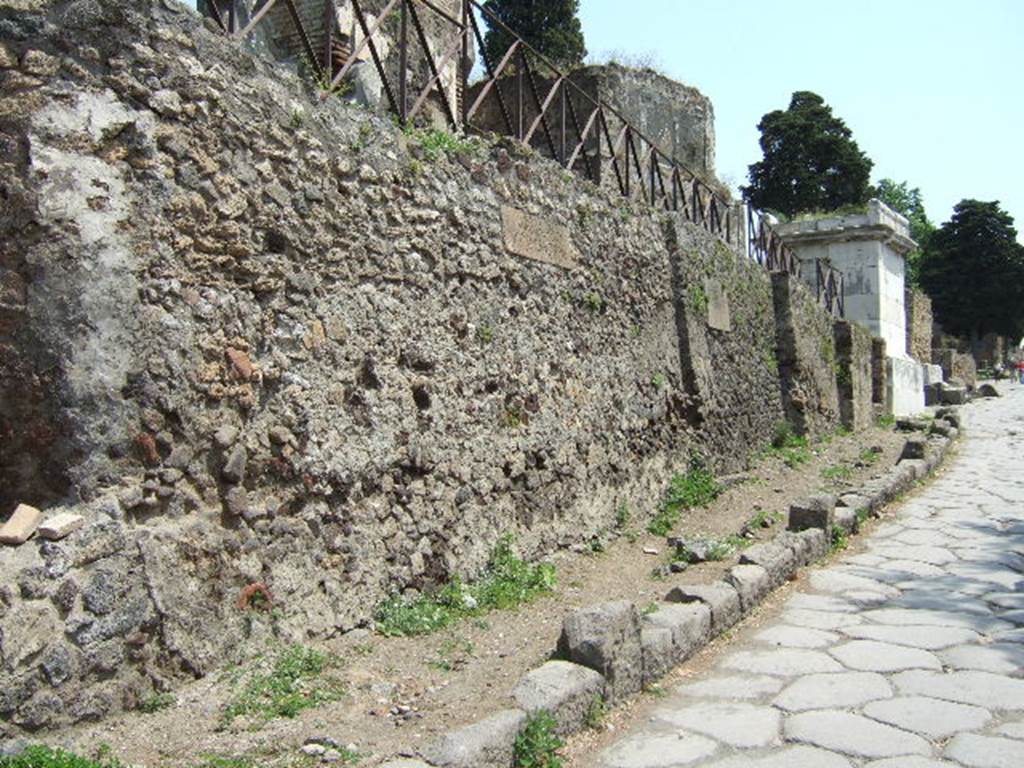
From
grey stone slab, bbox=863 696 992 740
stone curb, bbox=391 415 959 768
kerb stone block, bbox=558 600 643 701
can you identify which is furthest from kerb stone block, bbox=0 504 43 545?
grey stone slab, bbox=863 696 992 740

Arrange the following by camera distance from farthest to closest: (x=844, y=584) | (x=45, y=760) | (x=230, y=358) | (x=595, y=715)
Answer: (x=844, y=584), (x=230, y=358), (x=595, y=715), (x=45, y=760)

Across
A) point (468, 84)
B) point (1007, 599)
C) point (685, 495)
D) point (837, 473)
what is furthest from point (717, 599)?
point (468, 84)

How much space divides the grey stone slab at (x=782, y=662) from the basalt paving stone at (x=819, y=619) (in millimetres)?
453

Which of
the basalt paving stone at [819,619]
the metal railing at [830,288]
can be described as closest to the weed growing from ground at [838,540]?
the basalt paving stone at [819,619]

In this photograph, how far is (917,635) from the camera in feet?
14.8

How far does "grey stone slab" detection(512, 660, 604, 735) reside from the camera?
3.22 metres

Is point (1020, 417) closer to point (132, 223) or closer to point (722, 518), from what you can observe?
point (722, 518)

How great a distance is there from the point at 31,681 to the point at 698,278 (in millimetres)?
7407

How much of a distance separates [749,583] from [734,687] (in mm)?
1157

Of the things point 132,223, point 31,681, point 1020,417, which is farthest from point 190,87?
point 1020,417

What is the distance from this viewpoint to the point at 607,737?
3.38 m

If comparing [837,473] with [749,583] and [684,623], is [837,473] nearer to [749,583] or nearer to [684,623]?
[749,583]

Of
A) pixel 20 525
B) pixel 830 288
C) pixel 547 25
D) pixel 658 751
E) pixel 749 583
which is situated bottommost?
pixel 658 751

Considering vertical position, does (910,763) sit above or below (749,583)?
below
